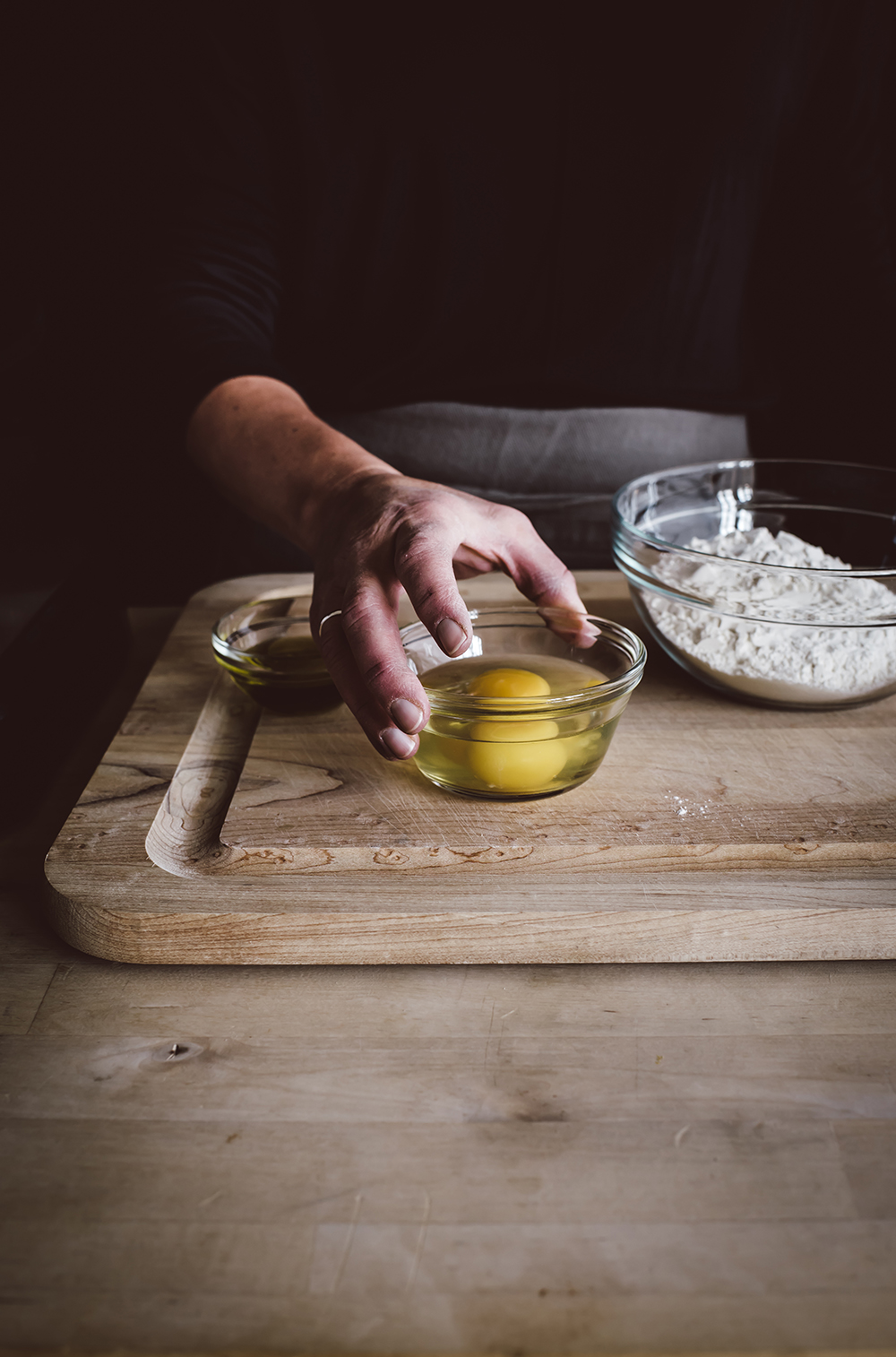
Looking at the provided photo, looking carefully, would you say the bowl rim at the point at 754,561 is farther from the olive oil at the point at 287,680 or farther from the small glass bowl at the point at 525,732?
the olive oil at the point at 287,680

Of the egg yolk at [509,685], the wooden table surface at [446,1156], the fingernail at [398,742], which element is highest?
the egg yolk at [509,685]

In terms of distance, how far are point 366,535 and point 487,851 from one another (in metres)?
0.33

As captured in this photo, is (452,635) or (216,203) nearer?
(452,635)

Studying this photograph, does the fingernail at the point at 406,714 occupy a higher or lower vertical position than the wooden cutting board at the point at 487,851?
higher

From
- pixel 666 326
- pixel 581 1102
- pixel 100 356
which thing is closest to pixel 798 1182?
pixel 581 1102

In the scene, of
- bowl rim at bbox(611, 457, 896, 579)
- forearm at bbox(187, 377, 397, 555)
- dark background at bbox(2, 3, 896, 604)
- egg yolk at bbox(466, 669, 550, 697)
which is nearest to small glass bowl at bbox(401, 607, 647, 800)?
egg yolk at bbox(466, 669, 550, 697)

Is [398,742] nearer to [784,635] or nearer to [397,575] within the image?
[397,575]

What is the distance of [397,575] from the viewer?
802mm

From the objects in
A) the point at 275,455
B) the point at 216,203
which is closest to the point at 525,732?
the point at 275,455

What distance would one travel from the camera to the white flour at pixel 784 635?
2.85ft

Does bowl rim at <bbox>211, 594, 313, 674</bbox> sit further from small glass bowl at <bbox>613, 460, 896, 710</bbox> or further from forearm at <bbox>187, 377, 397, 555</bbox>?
small glass bowl at <bbox>613, 460, 896, 710</bbox>

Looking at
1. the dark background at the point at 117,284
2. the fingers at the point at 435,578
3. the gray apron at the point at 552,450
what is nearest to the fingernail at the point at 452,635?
the fingers at the point at 435,578

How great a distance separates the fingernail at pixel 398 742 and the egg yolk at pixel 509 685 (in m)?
0.10

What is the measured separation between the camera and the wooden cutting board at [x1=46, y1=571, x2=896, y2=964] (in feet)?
2.18
